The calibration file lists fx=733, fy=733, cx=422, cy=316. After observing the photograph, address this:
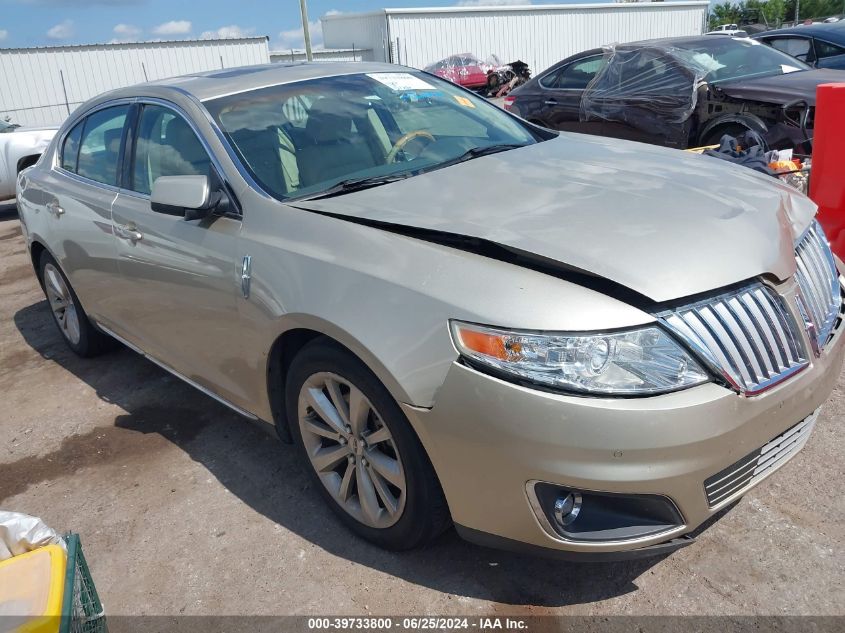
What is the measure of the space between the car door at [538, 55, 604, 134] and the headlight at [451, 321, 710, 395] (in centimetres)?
663

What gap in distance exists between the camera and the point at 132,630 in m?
2.51

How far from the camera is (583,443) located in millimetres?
1984

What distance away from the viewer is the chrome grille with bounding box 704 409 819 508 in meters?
2.13

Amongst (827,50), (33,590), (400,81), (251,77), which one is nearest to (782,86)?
(827,50)

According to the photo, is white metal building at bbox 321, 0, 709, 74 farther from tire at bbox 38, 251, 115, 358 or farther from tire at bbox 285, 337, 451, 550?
tire at bbox 285, 337, 451, 550

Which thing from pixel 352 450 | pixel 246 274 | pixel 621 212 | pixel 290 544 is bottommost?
pixel 290 544

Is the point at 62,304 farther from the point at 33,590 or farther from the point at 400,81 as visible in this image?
the point at 33,590

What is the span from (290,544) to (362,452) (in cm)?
56

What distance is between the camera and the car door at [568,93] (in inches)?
331

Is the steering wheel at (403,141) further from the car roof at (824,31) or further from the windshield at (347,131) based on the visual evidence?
the car roof at (824,31)

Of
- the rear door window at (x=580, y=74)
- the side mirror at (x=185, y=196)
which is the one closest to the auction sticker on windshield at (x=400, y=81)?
the side mirror at (x=185, y=196)

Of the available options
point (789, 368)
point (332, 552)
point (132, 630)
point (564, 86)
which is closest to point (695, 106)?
point (564, 86)

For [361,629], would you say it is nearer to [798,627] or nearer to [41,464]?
[798,627]

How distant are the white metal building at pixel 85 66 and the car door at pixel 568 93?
18.4m
